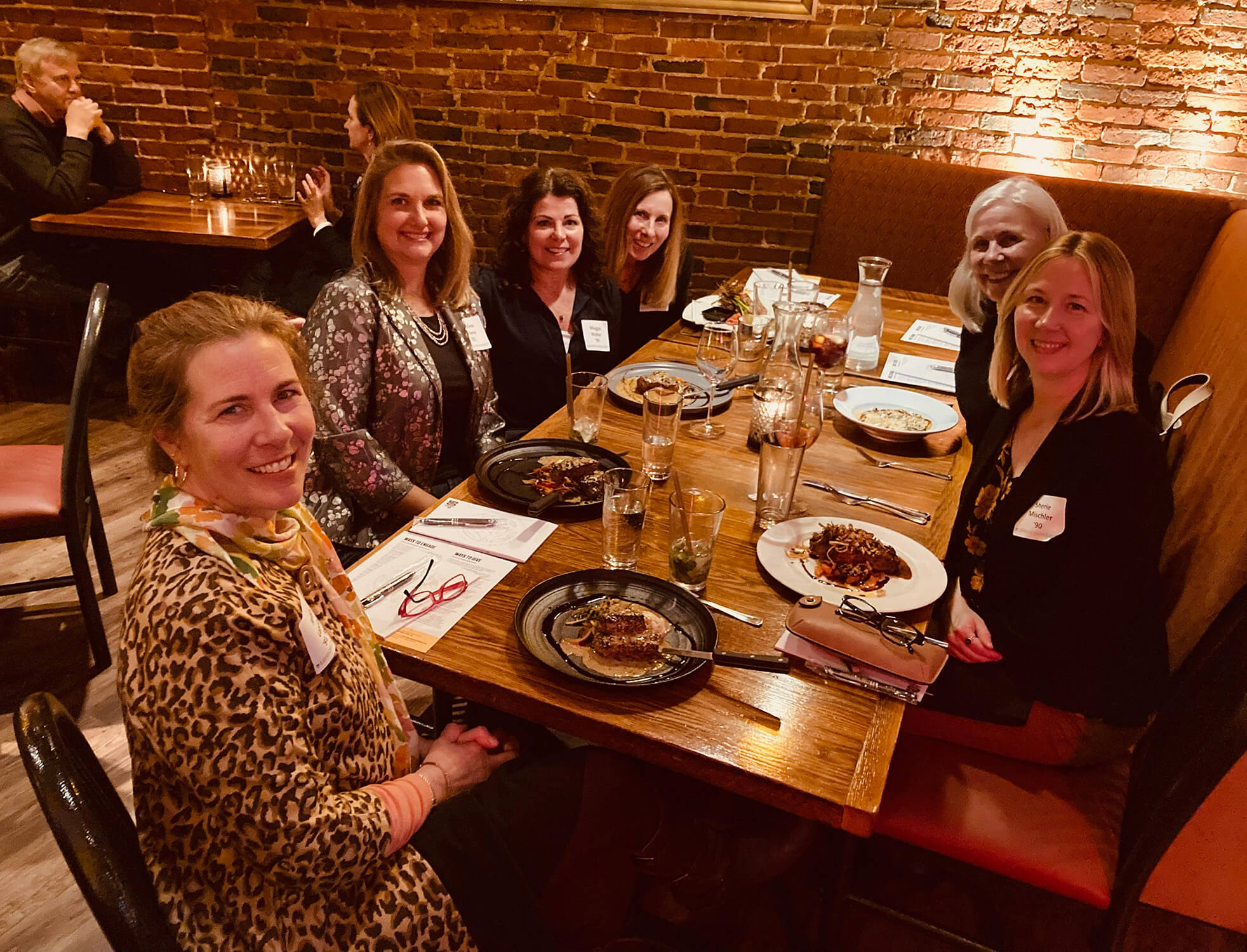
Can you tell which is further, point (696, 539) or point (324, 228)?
point (324, 228)

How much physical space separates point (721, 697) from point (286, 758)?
0.57 meters

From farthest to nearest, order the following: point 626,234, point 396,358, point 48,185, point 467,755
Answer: point 48,185 → point 626,234 → point 396,358 → point 467,755

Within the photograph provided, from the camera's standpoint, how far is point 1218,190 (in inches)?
145

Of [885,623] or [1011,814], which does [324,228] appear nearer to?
[885,623]

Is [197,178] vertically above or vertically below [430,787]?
above

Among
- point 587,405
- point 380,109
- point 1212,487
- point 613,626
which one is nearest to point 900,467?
point 1212,487

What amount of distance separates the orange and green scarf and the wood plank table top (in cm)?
286

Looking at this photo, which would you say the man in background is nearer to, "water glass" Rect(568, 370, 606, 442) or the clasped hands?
"water glass" Rect(568, 370, 606, 442)

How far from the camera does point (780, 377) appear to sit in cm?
204

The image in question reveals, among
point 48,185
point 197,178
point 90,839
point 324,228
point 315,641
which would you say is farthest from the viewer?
point 197,178

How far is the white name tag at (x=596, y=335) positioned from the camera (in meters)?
2.68

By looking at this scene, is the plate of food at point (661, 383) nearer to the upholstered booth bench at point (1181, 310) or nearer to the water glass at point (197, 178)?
the upholstered booth bench at point (1181, 310)

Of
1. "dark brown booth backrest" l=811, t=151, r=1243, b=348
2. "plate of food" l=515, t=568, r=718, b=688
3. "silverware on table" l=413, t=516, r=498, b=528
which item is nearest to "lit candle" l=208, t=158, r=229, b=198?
"dark brown booth backrest" l=811, t=151, r=1243, b=348

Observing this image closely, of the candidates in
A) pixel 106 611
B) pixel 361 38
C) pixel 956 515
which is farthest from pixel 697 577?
pixel 361 38
